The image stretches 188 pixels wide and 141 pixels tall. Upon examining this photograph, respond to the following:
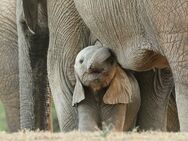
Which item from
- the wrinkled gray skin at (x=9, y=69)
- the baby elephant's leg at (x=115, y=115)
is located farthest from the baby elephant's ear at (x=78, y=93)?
the wrinkled gray skin at (x=9, y=69)

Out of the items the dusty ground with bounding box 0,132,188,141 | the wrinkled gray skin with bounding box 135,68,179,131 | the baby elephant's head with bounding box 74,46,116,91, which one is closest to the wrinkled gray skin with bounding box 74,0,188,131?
the baby elephant's head with bounding box 74,46,116,91

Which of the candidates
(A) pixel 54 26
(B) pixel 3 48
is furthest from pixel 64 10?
(B) pixel 3 48

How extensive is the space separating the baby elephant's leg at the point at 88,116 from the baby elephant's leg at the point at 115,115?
Answer: 2.5 inches

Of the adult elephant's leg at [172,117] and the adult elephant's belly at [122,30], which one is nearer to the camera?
the adult elephant's belly at [122,30]

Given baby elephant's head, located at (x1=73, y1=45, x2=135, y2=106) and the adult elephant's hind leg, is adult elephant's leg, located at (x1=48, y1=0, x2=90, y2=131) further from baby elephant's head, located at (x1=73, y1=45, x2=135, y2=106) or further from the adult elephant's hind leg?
the adult elephant's hind leg

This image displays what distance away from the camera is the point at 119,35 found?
9523mm

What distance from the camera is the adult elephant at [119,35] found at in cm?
838

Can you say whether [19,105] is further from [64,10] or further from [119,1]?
[119,1]

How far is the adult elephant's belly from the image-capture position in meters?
9.13

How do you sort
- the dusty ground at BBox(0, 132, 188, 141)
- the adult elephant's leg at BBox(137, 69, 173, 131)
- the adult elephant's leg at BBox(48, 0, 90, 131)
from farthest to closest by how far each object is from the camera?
the adult elephant's leg at BBox(137, 69, 173, 131) → the adult elephant's leg at BBox(48, 0, 90, 131) → the dusty ground at BBox(0, 132, 188, 141)

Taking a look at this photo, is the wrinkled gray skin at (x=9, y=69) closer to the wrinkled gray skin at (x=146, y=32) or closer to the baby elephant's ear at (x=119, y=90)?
the baby elephant's ear at (x=119, y=90)

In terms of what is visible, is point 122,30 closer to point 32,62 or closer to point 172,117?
point 32,62

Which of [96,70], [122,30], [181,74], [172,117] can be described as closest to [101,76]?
[96,70]

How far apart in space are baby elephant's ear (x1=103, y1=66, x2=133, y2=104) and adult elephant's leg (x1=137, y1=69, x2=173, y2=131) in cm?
43
